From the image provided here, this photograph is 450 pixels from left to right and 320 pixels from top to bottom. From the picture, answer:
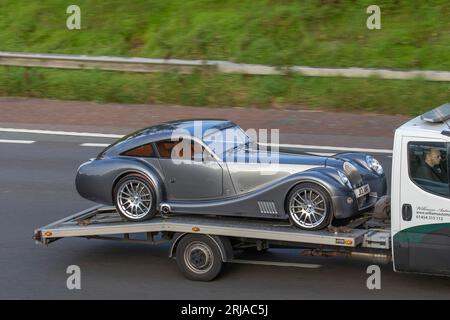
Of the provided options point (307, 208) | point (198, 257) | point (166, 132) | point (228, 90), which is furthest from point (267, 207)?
point (228, 90)

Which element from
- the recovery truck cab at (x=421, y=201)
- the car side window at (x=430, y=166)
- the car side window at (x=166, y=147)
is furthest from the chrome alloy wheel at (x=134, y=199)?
the car side window at (x=430, y=166)

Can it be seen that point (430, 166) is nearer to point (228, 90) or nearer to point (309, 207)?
point (309, 207)

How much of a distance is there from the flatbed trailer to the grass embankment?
910cm

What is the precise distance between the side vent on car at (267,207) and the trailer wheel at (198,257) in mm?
650

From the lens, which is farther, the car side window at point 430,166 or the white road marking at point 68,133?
the white road marking at point 68,133

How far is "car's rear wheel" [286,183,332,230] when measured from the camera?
9398 mm

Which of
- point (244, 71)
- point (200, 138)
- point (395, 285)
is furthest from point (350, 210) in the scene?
point (244, 71)

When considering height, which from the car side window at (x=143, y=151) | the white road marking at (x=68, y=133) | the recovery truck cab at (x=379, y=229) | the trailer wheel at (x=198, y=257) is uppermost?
A: the white road marking at (x=68, y=133)

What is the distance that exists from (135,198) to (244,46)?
1119 cm

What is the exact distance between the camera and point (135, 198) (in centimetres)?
1016

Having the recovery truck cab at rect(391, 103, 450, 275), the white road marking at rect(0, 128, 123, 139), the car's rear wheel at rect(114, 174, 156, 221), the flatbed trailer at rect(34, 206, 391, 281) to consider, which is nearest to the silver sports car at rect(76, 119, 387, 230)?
the car's rear wheel at rect(114, 174, 156, 221)

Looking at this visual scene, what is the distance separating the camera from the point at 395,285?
9758 millimetres

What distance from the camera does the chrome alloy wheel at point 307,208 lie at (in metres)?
9.44

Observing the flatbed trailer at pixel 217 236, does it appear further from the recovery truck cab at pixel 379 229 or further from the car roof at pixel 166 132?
the car roof at pixel 166 132
